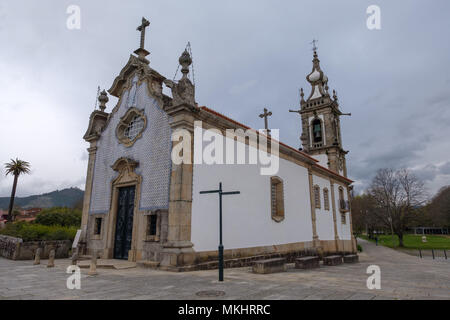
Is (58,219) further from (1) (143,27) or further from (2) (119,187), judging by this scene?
(1) (143,27)

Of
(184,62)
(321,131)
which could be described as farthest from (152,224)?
(321,131)

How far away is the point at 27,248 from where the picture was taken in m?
11.9

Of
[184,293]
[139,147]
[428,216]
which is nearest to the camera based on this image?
[184,293]

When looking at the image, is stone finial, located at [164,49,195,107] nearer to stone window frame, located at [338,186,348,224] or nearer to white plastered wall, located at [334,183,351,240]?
white plastered wall, located at [334,183,351,240]

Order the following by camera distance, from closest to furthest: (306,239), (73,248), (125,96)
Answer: (73,248), (125,96), (306,239)

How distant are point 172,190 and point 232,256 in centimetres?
374

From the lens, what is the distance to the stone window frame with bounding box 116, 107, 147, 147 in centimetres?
1210

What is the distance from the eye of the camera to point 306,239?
1675 cm

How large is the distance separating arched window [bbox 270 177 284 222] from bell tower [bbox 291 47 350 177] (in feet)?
48.5

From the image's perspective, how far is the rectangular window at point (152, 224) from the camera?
10266mm

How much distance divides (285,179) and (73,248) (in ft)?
36.9

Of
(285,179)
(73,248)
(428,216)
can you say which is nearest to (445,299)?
(285,179)

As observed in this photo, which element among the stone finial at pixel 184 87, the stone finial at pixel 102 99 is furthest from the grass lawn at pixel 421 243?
the stone finial at pixel 102 99
